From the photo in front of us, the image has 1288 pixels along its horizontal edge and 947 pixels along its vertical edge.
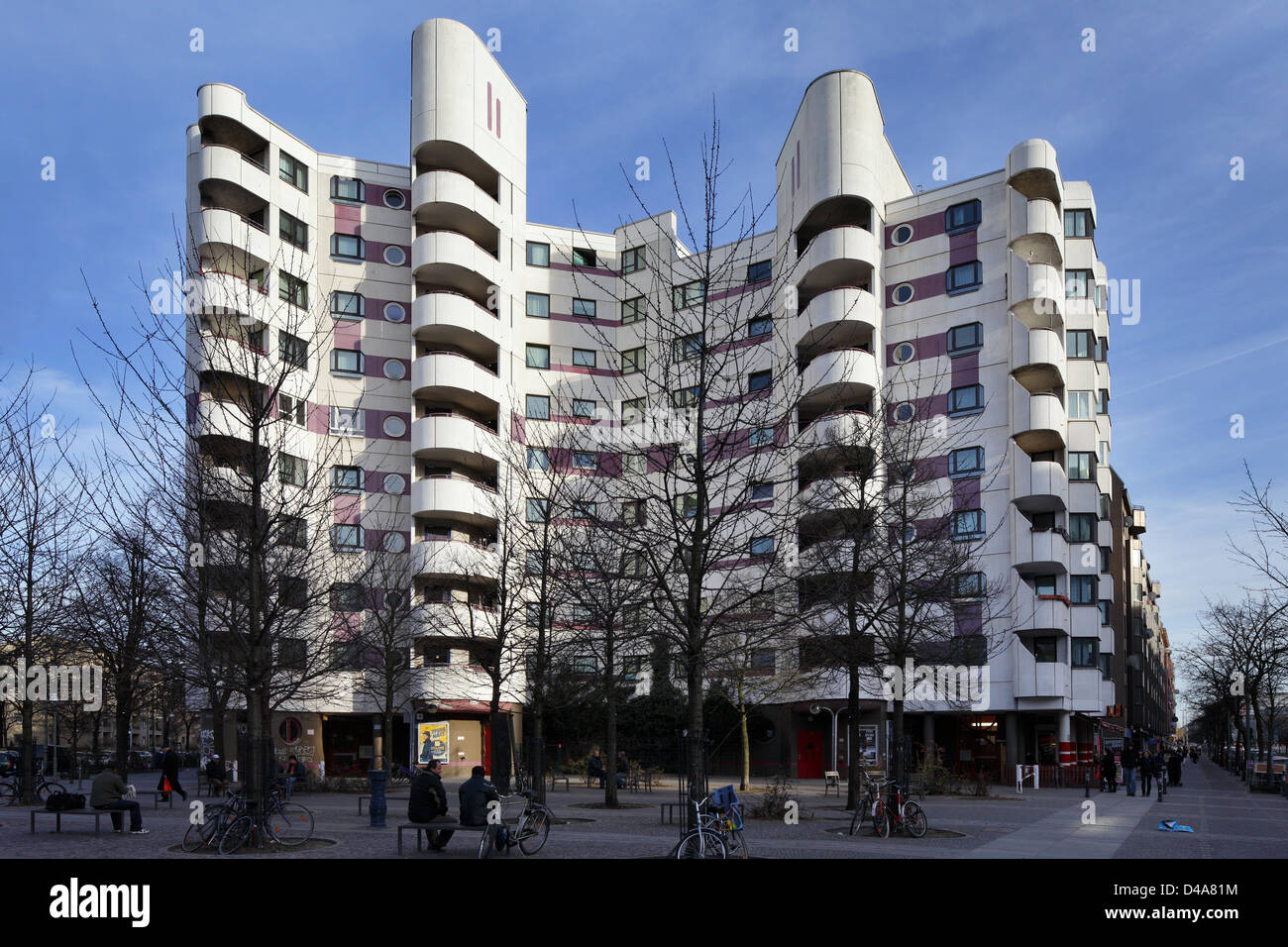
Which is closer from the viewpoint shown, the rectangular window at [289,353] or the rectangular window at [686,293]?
the rectangular window at [686,293]

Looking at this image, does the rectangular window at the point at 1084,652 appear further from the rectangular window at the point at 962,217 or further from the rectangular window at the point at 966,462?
the rectangular window at the point at 962,217

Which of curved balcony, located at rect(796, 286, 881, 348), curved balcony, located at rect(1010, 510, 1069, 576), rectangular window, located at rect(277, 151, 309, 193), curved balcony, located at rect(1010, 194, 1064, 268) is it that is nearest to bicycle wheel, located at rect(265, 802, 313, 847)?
curved balcony, located at rect(796, 286, 881, 348)

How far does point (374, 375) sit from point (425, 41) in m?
16.0

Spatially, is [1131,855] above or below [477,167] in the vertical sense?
below

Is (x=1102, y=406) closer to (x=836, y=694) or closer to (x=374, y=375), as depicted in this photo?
(x=836, y=694)

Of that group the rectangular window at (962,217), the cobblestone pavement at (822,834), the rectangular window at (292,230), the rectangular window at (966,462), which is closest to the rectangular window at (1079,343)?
the rectangular window at (962,217)

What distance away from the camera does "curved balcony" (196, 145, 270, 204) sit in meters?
46.8

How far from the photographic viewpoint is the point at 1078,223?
50406mm

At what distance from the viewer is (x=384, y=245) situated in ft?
173

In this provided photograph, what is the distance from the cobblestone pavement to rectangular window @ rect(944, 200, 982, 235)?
2626 centimetres

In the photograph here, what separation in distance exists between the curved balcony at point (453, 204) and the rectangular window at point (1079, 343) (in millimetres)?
27706

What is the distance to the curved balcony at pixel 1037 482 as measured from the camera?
44.9 m
